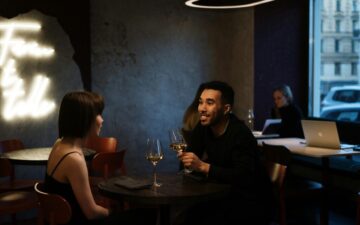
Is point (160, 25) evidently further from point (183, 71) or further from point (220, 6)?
point (220, 6)

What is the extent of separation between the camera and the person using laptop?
5.52 m

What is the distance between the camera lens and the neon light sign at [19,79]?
4969mm

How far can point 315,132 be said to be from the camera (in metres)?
4.40

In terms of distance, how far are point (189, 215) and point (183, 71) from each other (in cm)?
383

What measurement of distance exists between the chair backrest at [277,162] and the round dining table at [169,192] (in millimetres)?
718

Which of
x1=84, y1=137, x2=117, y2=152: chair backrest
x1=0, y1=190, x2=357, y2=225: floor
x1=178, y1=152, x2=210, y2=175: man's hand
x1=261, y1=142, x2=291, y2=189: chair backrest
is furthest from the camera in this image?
x1=84, y1=137, x2=117, y2=152: chair backrest

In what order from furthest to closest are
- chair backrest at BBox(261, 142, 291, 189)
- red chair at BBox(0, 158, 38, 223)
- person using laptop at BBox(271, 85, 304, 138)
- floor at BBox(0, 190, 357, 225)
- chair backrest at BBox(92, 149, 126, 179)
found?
person using laptop at BBox(271, 85, 304, 138) → floor at BBox(0, 190, 357, 225) → chair backrest at BBox(92, 149, 126, 179) → red chair at BBox(0, 158, 38, 223) → chair backrest at BBox(261, 142, 291, 189)

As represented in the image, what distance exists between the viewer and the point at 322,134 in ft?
14.3

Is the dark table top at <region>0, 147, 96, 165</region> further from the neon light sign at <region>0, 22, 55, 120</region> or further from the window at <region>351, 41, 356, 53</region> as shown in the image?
the window at <region>351, 41, 356, 53</region>

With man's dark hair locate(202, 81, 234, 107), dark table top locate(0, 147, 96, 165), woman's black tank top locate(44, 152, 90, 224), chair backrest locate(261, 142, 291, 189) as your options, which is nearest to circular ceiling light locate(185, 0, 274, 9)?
chair backrest locate(261, 142, 291, 189)

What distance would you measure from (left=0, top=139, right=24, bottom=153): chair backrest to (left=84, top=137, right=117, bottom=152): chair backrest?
28.0 inches

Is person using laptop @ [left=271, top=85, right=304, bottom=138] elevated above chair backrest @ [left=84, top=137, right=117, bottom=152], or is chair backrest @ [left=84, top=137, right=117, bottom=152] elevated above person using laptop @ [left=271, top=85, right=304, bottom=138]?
person using laptop @ [left=271, top=85, right=304, bottom=138]

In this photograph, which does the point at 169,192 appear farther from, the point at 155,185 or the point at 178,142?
the point at 178,142

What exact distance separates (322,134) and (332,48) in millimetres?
2302
